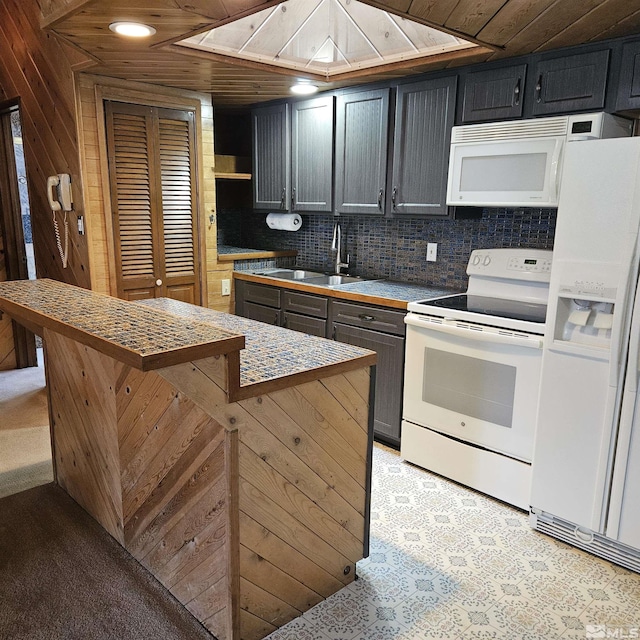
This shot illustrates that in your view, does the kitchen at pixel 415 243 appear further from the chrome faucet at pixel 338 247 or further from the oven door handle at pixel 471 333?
the oven door handle at pixel 471 333

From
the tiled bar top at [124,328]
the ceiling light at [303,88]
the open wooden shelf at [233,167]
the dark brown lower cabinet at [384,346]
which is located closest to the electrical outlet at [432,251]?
the dark brown lower cabinet at [384,346]

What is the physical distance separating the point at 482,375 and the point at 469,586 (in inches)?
38.7

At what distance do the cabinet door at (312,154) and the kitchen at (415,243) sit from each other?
0.35m

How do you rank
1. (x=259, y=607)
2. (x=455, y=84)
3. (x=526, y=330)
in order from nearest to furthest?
1. (x=259, y=607)
2. (x=526, y=330)
3. (x=455, y=84)

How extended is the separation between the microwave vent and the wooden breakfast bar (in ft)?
4.85

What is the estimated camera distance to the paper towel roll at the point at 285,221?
435 cm

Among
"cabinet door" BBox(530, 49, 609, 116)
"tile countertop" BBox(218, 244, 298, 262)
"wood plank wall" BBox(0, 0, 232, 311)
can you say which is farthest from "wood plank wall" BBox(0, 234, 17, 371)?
"cabinet door" BBox(530, 49, 609, 116)

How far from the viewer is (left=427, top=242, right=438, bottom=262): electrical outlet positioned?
3541 mm

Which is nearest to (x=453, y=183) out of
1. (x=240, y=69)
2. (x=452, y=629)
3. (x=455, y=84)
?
(x=455, y=84)

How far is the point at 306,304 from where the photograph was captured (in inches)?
143

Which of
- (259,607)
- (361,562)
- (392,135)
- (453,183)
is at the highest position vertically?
(392,135)

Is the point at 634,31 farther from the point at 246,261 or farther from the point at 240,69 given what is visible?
the point at 246,261

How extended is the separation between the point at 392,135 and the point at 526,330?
1539 millimetres

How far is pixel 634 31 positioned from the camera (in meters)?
2.28
